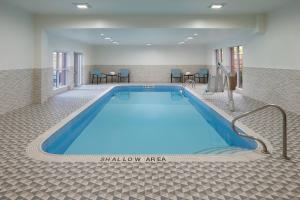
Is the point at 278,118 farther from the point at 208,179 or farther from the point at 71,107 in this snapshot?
the point at 71,107

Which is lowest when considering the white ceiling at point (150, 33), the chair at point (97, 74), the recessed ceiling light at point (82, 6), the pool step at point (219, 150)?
the pool step at point (219, 150)

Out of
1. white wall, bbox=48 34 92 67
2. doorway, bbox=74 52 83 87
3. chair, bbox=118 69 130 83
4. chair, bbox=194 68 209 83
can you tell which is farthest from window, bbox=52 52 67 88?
chair, bbox=194 68 209 83

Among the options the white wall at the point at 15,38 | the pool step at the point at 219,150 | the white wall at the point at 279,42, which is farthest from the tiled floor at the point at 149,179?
the white wall at the point at 279,42

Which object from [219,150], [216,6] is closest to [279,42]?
[216,6]

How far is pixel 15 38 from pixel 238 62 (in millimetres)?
7895

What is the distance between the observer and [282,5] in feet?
19.9

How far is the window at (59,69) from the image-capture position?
10.2 metres

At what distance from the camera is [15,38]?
6156 mm

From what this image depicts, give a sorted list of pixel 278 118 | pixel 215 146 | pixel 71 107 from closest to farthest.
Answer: pixel 215 146 < pixel 278 118 < pixel 71 107

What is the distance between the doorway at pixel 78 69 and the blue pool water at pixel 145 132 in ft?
18.6

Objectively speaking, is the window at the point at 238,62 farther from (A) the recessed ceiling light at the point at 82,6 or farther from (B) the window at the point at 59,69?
(B) the window at the point at 59,69

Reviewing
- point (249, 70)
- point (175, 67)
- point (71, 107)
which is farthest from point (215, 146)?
point (175, 67)

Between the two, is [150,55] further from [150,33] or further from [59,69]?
[59,69]

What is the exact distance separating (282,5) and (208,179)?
512 cm
